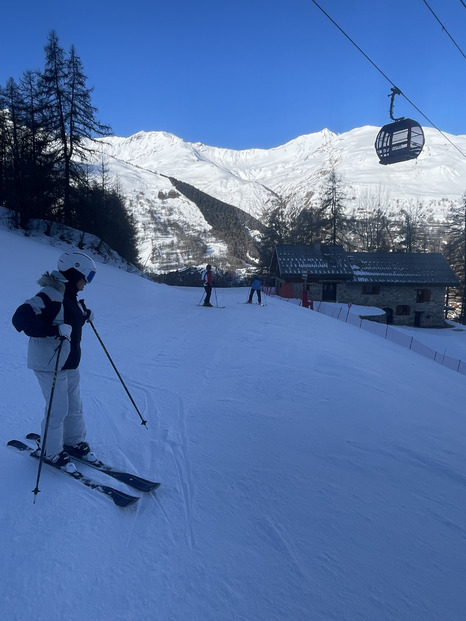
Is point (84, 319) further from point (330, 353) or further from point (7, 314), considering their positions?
Result: point (7, 314)

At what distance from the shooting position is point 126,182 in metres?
178

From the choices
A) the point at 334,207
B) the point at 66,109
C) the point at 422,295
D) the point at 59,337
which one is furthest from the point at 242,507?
the point at 334,207

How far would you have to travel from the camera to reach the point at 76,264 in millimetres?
3182

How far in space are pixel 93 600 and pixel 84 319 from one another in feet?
6.86

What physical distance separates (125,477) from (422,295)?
37.2 metres

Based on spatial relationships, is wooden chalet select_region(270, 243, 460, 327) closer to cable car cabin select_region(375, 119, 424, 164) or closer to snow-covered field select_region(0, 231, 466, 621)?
cable car cabin select_region(375, 119, 424, 164)

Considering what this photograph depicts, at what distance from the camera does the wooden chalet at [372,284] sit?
3412 centimetres

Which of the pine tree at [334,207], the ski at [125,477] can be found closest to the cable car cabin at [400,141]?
the ski at [125,477]

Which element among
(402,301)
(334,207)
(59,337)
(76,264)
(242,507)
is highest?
(334,207)

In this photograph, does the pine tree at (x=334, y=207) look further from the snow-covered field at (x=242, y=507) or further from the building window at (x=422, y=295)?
the snow-covered field at (x=242, y=507)

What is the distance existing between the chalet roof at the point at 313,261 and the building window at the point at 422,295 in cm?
701

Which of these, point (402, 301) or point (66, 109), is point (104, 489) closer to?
Answer: point (66, 109)

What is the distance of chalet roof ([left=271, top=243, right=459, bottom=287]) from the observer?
34062 millimetres

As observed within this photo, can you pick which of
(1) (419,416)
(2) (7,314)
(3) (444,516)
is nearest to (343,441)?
(3) (444,516)
